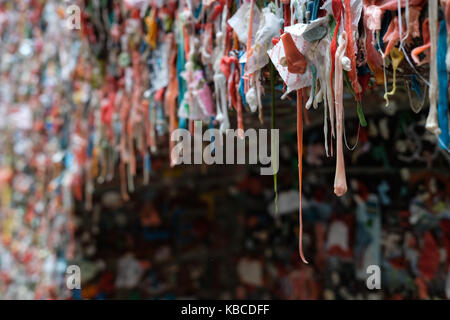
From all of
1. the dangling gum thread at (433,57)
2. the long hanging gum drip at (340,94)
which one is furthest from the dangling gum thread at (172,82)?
the dangling gum thread at (433,57)

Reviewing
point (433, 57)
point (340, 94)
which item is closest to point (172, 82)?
point (340, 94)

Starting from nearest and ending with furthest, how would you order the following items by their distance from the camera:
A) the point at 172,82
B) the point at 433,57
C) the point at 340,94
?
the point at 433,57 < the point at 340,94 < the point at 172,82

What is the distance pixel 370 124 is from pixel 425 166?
34cm

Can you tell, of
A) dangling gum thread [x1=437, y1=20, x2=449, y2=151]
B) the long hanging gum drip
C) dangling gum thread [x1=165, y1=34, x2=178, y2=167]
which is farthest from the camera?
dangling gum thread [x1=165, y1=34, x2=178, y2=167]

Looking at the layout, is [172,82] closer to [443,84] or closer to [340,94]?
[340,94]

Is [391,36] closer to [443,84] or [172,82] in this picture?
[443,84]

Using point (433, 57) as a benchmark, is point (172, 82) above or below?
above

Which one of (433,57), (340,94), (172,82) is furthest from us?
(172,82)

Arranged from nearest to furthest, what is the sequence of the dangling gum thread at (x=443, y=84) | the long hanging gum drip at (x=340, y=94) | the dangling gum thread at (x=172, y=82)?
1. the dangling gum thread at (x=443, y=84)
2. the long hanging gum drip at (x=340, y=94)
3. the dangling gum thread at (x=172, y=82)

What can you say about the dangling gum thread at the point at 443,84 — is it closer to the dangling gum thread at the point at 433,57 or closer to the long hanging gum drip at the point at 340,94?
the dangling gum thread at the point at 433,57

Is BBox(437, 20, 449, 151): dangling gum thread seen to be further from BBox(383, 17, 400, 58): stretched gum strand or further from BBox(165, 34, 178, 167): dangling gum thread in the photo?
BBox(165, 34, 178, 167): dangling gum thread

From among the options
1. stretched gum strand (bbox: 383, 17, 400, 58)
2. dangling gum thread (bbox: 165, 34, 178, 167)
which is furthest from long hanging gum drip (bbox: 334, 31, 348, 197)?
dangling gum thread (bbox: 165, 34, 178, 167)

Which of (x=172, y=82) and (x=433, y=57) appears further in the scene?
(x=172, y=82)
